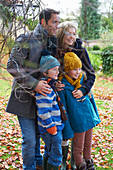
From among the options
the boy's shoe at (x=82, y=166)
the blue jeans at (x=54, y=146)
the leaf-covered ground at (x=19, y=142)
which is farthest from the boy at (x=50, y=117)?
the leaf-covered ground at (x=19, y=142)

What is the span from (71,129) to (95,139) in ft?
6.97

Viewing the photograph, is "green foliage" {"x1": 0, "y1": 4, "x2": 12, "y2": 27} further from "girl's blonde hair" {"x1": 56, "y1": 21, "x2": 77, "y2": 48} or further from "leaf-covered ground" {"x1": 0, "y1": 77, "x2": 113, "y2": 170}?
"leaf-covered ground" {"x1": 0, "y1": 77, "x2": 113, "y2": 170}

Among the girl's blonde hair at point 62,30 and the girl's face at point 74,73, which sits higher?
the girl's blonde hair at point 62,30

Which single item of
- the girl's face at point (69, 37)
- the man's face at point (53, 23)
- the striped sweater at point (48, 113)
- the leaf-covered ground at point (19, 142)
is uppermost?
the man's face at point (53, 23)

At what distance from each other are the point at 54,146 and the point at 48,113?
0.36 m

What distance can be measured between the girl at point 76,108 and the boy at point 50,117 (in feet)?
0.71

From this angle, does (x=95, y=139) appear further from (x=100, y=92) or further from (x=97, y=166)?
(x=100, y=92)

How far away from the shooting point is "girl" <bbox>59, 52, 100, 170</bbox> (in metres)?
2.63

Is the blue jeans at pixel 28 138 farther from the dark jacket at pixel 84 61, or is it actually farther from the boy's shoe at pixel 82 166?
the dark jacket at pixel 84 61

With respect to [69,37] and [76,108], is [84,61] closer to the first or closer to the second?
[69,37]

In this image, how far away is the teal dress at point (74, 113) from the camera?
2602mm

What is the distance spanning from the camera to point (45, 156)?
2549 millimetres

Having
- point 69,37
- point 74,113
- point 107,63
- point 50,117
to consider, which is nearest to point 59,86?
point 74,113

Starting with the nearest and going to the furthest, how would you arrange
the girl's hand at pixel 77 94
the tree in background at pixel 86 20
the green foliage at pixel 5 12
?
the tree in background at pixel 86 20 < the green foliage at pixel 5 12 < the girl's hand at pixel 77 94
